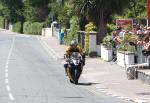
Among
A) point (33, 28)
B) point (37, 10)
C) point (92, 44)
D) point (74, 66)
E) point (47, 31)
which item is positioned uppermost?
point (37, 10)

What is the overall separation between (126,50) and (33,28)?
63.2 m

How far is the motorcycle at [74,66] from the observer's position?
26.3 metres

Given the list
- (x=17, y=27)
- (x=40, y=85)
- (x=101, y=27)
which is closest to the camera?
(x=40, y=85)

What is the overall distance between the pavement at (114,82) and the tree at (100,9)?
20.7 feet

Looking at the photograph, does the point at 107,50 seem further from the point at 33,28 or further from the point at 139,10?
the point at 33,28

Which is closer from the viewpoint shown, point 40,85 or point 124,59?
point 40,85

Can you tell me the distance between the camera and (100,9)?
43094 millimetres

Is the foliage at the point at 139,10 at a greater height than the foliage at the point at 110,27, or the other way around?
the foliage at the point at 139,10

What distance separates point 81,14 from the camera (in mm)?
43719

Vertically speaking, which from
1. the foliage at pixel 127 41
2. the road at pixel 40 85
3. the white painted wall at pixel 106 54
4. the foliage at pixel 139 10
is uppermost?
the foliage at pixel 139 10

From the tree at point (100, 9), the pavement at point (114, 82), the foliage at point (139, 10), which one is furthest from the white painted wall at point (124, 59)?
the foliage at point (139, 10)

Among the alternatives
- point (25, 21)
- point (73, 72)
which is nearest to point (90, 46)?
point (73, 72)

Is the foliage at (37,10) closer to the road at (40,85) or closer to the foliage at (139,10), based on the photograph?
the foliage at (139,10)

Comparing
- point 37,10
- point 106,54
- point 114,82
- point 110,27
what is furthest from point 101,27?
point 37,10
